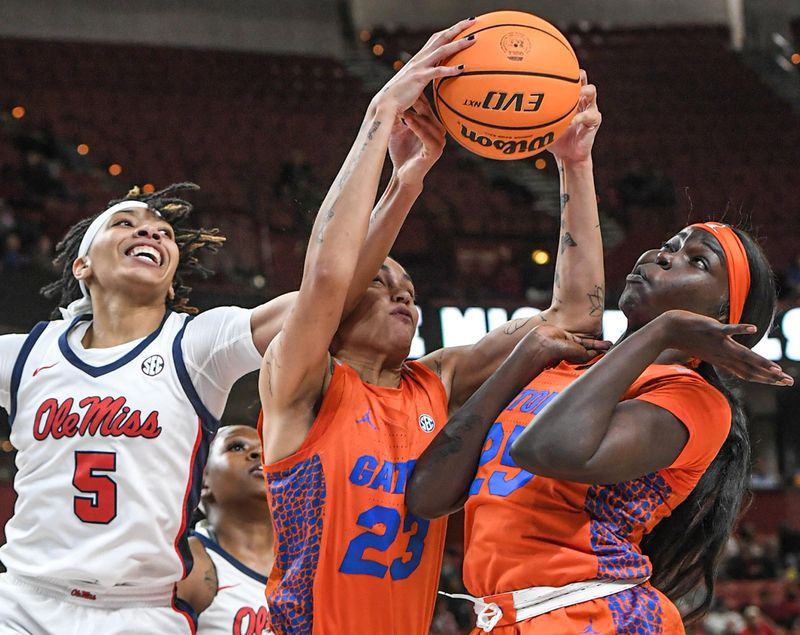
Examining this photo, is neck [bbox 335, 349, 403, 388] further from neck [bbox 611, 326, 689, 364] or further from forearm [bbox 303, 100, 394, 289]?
neck [bbox 611, 326, 689, 364]

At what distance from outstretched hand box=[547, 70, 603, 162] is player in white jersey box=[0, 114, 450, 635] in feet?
1.30

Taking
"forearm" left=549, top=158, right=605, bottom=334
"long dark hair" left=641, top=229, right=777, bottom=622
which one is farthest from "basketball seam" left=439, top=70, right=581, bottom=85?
"long dark hair" left=641, top=229, right=777, bottom=622

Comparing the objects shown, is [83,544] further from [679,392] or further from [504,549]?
[679,392]

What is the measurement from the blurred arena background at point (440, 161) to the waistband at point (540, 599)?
782cm

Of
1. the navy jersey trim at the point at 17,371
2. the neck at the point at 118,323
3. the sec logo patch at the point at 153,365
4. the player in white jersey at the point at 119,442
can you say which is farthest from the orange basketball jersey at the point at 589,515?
the navy jersey trim at the point at 17,371

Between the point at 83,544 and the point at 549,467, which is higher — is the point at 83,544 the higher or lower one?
the lower one

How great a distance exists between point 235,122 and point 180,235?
1158cm

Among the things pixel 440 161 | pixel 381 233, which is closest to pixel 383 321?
pixel 381 233

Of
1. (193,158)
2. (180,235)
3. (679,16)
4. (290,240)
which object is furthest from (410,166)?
(679,16)

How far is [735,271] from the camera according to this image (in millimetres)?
2666

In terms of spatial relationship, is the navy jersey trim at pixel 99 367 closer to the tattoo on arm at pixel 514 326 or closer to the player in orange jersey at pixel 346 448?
the player in orange jersey at pixel 346 448

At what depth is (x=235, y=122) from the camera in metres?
15.2

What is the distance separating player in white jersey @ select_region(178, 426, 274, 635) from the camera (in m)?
4.16

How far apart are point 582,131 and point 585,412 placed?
1044mm
